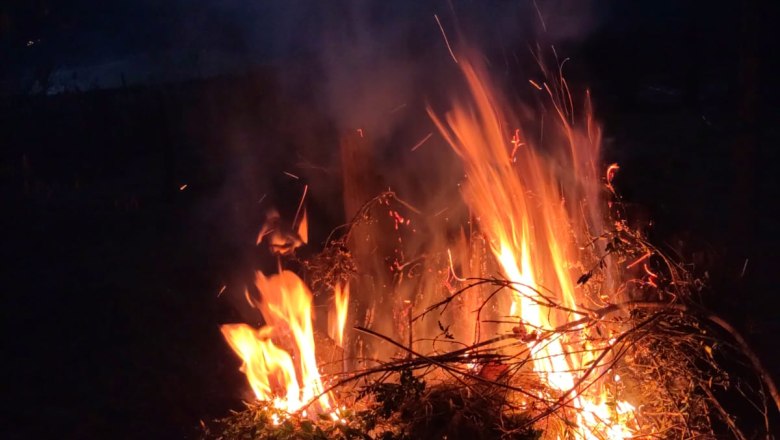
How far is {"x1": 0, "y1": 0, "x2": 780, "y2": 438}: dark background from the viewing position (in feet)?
18.2

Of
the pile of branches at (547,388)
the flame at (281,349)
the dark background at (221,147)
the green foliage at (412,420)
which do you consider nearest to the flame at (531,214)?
the pile of branches at (547,388)

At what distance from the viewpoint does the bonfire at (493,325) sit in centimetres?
300

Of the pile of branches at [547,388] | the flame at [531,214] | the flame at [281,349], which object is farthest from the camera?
the flame at [281,349]

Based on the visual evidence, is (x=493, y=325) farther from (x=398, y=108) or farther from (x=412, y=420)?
(x=398, y=108)

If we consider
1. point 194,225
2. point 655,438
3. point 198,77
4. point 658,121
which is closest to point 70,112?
point 198,77

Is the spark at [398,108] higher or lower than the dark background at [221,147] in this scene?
higher

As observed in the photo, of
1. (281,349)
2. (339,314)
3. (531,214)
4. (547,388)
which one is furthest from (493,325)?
(281,349)

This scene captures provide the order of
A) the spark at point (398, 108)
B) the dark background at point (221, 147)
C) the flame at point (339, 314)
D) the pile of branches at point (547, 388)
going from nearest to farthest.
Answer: the pile of branches at point (547, 388) < the flame at point (339, 314) < the spark at point (398, 108) < the dark background at point (221, 147)

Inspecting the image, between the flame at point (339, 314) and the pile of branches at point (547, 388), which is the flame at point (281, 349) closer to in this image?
the flame at point (339, 314)

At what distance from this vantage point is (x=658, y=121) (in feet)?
35.3

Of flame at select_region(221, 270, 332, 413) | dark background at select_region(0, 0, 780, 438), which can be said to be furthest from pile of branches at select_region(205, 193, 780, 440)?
dark background at select_region(0, 0, 780, 438)

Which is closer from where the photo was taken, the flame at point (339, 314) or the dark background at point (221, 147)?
the flame at point (339, 314)

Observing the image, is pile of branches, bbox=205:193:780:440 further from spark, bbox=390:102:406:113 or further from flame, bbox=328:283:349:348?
spark, bbox=390:102:406:113

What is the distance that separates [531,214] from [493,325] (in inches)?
27.2
